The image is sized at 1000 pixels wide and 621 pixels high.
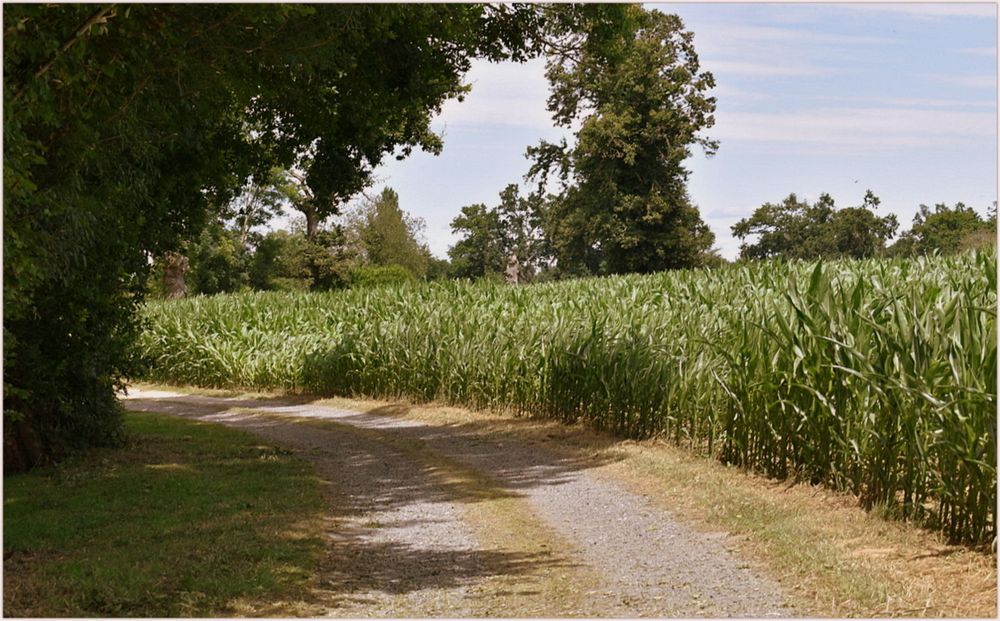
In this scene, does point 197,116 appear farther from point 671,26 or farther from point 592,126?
point 671,26

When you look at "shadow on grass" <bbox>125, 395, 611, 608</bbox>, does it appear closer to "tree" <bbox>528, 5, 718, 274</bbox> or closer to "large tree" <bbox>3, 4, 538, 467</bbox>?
"large tree" <bbox>3, 4, 538, 467</bbox>

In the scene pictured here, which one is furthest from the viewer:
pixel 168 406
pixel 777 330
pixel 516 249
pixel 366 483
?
pixel 516 249

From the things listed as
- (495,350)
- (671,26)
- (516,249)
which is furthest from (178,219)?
(516,249)

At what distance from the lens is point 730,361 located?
9953 millimetres

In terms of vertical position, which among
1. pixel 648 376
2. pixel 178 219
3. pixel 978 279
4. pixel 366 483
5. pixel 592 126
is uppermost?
pixel 592 126

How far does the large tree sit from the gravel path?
8.59ft

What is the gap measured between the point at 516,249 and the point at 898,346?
69246mm

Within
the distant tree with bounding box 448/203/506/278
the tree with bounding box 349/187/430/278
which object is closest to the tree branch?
the tree with bounding box 349/187/430/278

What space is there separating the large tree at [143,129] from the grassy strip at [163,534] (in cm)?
106

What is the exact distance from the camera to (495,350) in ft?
52.1

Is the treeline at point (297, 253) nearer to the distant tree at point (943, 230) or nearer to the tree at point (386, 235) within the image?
the tree at point (386, 235)

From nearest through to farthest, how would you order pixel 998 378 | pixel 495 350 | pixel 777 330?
pixel 998 378 → pixel 777 330 → pixel 495 350

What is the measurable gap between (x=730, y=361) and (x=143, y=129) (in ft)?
18.0

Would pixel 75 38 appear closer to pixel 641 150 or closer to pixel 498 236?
pixel 641 150
